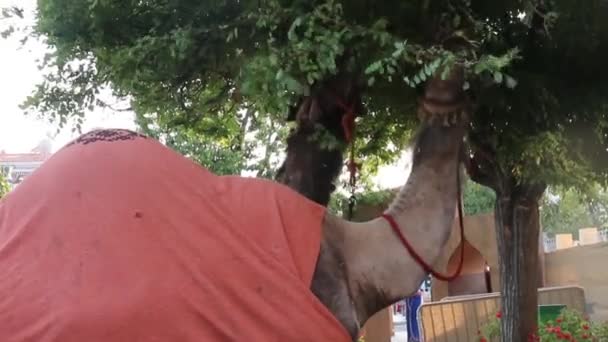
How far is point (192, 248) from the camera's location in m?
2.96

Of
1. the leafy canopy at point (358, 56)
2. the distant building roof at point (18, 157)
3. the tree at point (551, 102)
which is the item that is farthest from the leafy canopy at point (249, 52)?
the distant building roof at point (18, 157)

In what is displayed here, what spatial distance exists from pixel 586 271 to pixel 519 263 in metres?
10.6

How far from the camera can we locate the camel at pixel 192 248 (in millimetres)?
2785

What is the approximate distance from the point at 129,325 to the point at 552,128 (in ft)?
8.00

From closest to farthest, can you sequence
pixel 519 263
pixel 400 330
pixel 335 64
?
pixel 335 64 < pixel 519 263 < pixel 400 330

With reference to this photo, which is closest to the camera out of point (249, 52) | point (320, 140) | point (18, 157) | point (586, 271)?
point (249, 52)

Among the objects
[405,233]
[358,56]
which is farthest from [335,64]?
[405,233]

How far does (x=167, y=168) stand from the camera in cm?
321

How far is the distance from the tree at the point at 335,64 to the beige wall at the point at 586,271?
1313cm

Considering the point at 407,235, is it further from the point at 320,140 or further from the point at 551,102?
the point at 551,102

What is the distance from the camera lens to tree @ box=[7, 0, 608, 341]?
10.4ft

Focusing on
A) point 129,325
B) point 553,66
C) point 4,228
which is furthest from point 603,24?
point 4,228

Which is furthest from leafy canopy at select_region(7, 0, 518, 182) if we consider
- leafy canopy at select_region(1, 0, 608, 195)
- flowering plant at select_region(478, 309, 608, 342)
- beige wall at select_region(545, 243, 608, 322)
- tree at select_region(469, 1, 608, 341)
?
beige wall at select_region(545, 243, 608, 322)

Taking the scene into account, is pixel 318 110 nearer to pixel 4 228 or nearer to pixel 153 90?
pixel 153 90
